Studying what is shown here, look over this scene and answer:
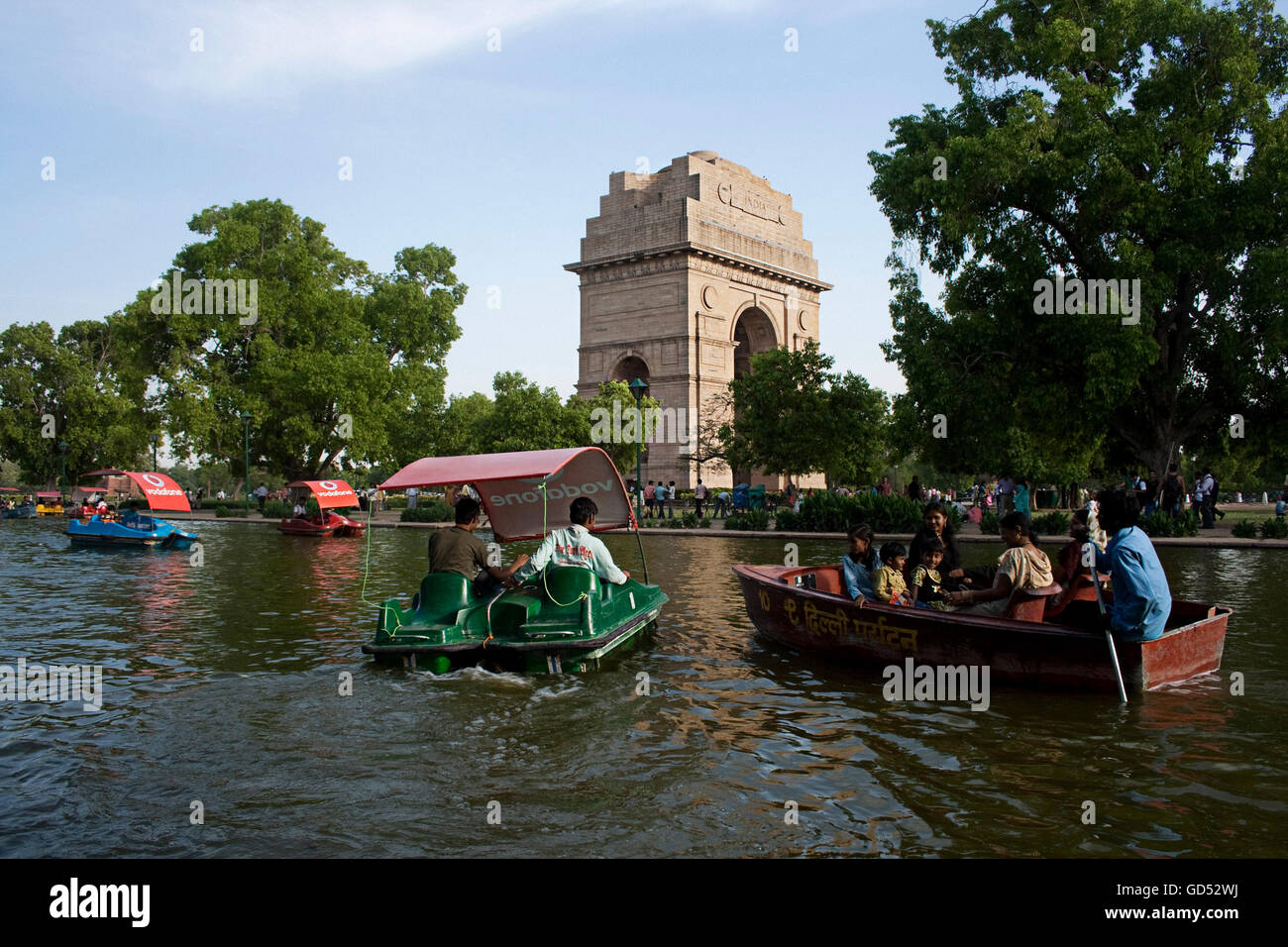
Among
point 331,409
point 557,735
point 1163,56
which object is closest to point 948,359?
point 1163,56

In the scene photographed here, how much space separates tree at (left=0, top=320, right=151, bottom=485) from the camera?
215 feet

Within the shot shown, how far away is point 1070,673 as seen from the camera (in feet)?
27.3

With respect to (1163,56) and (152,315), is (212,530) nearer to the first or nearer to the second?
(152,315)

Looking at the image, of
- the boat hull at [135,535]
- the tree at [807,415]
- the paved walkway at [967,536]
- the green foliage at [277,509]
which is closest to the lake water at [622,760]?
the paved walkway at [967,536]

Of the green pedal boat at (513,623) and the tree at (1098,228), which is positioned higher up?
the tree at (1098,228)

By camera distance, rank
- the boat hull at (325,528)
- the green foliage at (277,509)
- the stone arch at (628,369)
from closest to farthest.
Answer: the boat hull at (325,528) < the green foliage at (277,509) < the stone arch at (628,369)

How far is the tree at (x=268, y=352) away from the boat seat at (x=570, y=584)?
3724cm

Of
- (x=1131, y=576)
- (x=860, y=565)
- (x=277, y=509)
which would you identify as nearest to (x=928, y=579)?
(x=860, y=565)

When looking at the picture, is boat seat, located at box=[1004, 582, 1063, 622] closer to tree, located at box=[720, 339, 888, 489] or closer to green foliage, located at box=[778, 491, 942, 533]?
green foliage, located at box=[778, 491, 942, 533]

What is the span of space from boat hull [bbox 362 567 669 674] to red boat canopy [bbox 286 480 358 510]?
25.6 m

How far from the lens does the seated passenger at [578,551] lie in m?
9.85

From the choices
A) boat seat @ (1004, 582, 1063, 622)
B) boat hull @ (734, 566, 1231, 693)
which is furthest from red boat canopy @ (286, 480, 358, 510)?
boat seat @ (1004, 582, 1063, 622)

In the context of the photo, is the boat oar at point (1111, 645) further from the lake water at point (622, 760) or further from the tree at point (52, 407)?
the tree at point (52, 407)
